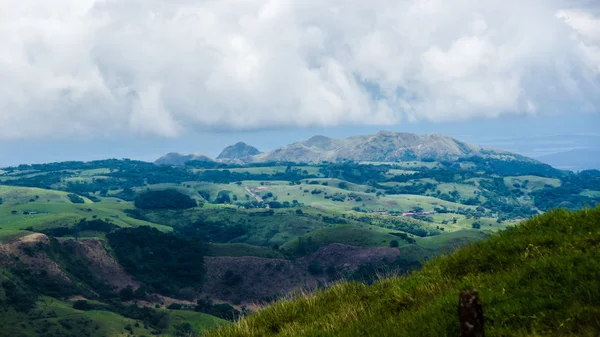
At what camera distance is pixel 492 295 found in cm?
1216

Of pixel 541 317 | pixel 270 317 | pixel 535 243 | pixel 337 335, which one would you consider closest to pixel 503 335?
pixel 541 317

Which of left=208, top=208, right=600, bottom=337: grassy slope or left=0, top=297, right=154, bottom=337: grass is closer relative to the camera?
left=208, top=208, right=600, bottom=337: grassy slope

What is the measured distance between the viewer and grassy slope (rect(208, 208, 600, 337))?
1101 cm

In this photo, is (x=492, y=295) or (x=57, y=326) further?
(x=57, y=326)

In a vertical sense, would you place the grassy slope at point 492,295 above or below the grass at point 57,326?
above

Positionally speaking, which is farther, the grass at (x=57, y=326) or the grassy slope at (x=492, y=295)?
the grass at (x=57, y=326)

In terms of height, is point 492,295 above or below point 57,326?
above

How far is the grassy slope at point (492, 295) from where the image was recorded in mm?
11008

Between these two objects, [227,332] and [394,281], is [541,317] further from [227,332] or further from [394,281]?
[227,332]

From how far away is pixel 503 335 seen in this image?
420 inches

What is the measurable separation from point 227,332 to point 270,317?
155cm

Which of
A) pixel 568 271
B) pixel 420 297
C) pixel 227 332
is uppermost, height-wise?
pixel 568 271

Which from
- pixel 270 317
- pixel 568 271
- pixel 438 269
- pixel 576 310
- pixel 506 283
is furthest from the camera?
pixel 270 317

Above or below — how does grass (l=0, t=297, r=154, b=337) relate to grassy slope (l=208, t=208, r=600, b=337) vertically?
below
